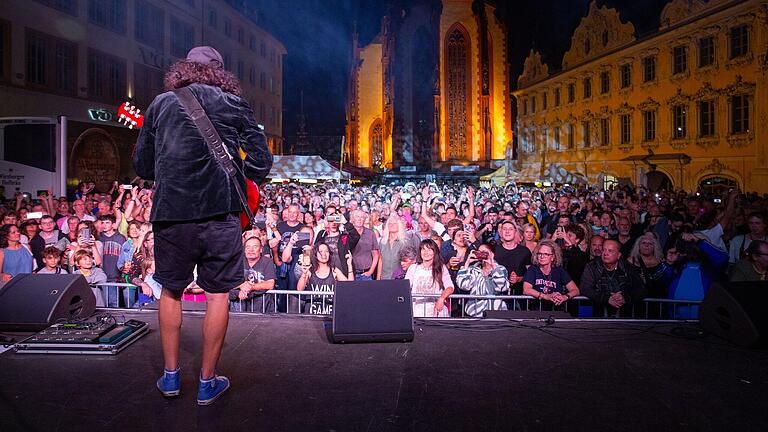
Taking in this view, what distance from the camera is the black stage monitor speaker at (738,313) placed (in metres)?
3.79

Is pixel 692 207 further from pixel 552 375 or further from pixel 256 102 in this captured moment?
pixel 256 102

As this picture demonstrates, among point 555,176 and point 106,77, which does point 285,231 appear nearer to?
point 555,176

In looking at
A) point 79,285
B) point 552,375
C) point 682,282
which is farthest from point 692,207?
point 79,285

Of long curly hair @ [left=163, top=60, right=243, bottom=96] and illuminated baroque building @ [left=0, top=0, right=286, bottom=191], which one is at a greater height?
illuminated baroque building @ [left=0, top=0, right=286, bottom=191]

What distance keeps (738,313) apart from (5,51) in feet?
76.3

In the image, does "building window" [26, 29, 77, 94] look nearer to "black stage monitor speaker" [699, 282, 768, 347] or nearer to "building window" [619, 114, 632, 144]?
"black stage monitor speaker" [699, 282, 768, 347]

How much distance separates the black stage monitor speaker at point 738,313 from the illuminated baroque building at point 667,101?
21714 millimetres

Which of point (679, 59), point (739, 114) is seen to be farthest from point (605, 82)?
point (739, 114)

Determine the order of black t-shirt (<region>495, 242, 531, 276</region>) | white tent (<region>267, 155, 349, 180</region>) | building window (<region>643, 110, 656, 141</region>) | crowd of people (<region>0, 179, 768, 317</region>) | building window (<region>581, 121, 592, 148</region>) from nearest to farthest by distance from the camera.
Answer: crowd of people (<region>0, 179, 768, 317</region>) → black t-shirt (<region>495, 242, 531, 276</region>) → white tent (<region>267, 155, 349, 180</region>) → building window (<region>643, 110, 656, 141</region>) → building window (<region>581, 121, 592, 148</region>)

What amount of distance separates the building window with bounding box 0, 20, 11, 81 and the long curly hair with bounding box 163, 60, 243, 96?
21.0 metres

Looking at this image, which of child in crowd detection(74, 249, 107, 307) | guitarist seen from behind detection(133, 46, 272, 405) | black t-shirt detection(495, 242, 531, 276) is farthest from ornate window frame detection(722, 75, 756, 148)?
guitarist seen from behind detection(133, 46, 272, 405)

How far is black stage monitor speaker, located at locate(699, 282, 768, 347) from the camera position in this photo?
3785 millimetres

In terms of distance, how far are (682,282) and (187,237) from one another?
5.57m

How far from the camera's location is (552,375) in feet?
10.9
